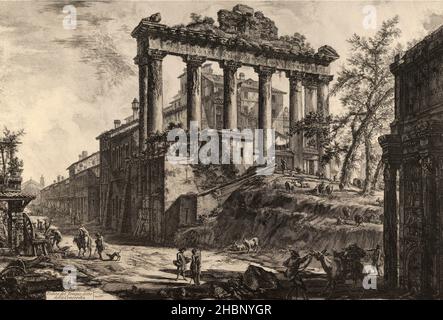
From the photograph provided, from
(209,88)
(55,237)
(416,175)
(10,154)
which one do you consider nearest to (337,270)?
(416,175)

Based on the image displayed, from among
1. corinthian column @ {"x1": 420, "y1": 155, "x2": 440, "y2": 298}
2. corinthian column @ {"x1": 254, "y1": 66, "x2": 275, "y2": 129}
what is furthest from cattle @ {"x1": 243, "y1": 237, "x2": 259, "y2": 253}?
corinthian column @ {"x1": 254, "y1": 66, "x2": 275, "y2": 129}

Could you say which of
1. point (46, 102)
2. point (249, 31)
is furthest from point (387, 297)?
point (46, 102)

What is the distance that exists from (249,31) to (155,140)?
12.9 ft

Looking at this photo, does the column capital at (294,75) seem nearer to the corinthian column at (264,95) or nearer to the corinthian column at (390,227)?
the corinthian column at (264,95)

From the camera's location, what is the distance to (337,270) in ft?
38.2

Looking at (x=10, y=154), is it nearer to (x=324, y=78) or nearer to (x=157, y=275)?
(x=157, y=275)

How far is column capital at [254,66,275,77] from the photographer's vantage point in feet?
51.6

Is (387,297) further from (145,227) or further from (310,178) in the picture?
(145,227)

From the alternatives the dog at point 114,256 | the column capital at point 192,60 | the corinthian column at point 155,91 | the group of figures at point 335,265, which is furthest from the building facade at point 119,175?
the group of figures at point 335,265

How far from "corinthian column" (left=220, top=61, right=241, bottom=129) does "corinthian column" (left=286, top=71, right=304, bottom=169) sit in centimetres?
167

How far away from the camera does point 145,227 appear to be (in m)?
13.6

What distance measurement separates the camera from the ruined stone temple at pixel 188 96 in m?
13.5

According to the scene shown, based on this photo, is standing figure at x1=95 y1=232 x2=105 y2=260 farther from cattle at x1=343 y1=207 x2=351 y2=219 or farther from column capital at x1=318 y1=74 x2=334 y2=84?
column capital at x1=318 y1=74 x2=334 y2=84

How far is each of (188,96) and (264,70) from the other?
2401mm
